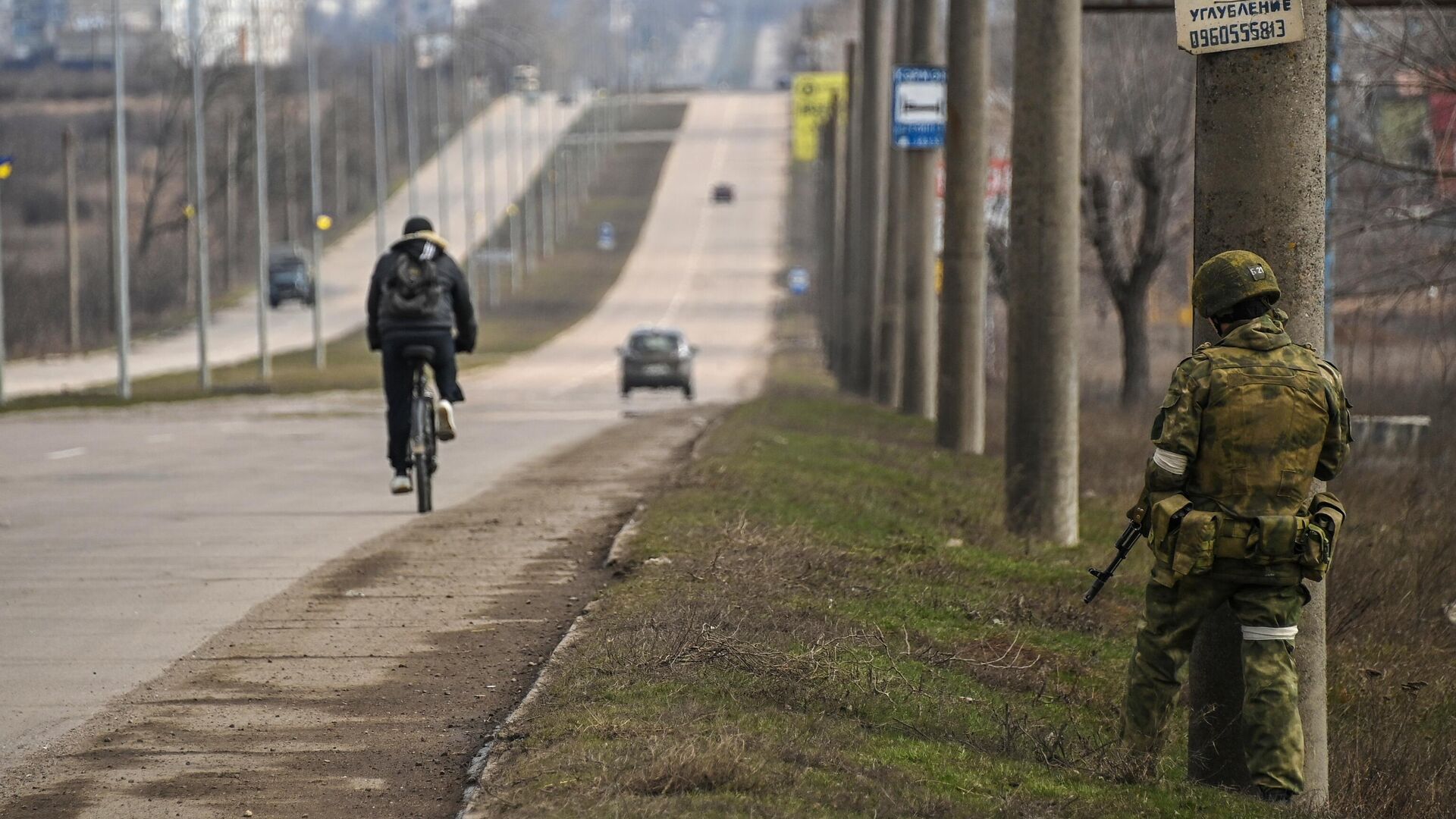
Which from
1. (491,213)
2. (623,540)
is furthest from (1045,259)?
(491,213)

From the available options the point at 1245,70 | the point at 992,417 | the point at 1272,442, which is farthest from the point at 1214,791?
the point at 992,417

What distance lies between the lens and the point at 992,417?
101ft

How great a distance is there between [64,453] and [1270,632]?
59.0 ft

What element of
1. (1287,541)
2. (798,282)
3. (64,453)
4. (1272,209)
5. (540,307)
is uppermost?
(1272,209)

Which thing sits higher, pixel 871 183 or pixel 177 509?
pixel 871 183

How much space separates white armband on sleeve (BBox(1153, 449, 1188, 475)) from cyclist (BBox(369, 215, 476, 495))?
27.8 feet

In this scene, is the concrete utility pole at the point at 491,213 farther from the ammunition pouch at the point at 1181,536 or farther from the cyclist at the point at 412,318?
the ammunition pouch at the point at 1181,536

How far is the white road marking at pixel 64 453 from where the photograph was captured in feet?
70.5

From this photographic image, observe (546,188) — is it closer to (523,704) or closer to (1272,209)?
(523,704)

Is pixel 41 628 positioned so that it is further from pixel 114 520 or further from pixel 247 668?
pixel 114 520

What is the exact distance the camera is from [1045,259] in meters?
14.5

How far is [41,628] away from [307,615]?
4.14ft

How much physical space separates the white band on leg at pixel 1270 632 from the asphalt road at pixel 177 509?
4.20 meters

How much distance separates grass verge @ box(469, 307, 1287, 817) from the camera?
19.1 ft
